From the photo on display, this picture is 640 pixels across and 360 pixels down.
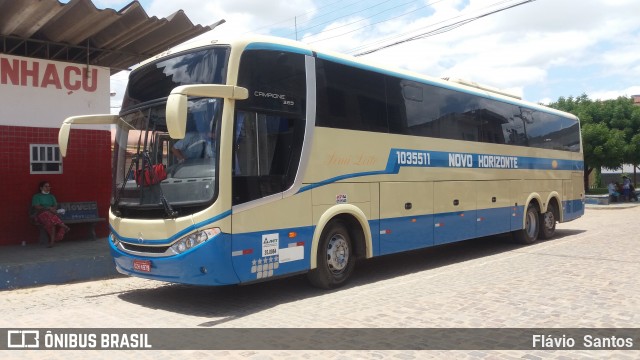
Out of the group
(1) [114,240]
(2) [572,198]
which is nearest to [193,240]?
(1) [114,240]

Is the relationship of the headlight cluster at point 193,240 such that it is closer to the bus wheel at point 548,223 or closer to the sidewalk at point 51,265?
the sidewalk at point 51,265

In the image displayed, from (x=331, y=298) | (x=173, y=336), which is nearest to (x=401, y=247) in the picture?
(x=331, y=298)

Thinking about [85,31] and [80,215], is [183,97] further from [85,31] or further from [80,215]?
[80,215]

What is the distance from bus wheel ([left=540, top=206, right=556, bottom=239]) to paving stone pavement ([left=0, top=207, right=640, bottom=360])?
11.0 ft

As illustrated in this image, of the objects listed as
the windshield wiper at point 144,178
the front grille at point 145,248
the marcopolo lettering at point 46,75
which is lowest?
the front grille at point 145,248

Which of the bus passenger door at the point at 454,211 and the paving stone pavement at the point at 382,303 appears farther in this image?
the bus passenger door at the point at 454,211

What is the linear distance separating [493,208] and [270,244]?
6.50m

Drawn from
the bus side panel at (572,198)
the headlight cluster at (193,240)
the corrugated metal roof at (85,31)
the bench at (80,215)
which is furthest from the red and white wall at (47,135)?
the bus side panel at (572,198)

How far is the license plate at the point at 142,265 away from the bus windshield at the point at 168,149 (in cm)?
58

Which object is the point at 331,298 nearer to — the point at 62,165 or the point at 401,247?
the point at 401,247

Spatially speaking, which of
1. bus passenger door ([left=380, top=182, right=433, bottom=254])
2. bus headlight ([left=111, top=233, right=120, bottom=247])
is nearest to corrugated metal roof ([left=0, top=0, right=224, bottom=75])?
bus headlight ([left=111, top=233, right=120, bottom=247])

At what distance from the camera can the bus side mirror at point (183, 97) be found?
5.65 meters

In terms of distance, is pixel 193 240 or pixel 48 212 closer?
pixel 193 240

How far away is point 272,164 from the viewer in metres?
7.03
